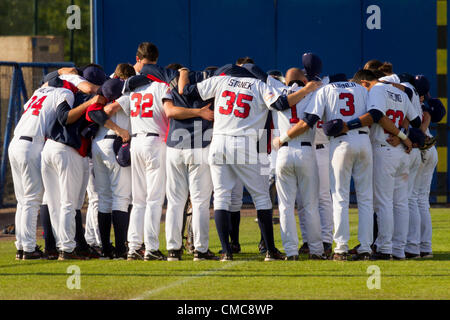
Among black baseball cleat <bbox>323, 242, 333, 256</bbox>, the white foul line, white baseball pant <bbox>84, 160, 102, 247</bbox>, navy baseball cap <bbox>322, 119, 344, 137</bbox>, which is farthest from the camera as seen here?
white baseball pant <bbox>84, 160, 102, 247</bbox>

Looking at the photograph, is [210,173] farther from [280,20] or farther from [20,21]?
[20,21]

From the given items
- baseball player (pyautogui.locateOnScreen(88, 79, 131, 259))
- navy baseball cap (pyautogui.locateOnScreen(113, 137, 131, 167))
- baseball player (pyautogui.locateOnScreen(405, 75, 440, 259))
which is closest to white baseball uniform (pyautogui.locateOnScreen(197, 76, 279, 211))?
navy baseball cap (pyautogui.locateOnScreen(113, 137, 131, 167))

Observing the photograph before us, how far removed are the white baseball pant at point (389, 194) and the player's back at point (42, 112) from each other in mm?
3597

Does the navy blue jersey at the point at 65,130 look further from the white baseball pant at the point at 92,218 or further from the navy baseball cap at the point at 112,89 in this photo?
the white baseball pant at the point at 92,218

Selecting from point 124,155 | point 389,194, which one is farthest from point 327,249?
point 124,155

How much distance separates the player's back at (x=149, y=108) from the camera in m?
9.30

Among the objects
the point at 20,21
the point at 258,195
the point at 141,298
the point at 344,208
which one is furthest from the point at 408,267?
the point at 20,21

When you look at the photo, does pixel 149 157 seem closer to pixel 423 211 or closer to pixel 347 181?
pixel 347 181

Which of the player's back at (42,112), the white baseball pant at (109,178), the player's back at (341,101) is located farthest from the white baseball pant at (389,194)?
the player's back at (42,112)

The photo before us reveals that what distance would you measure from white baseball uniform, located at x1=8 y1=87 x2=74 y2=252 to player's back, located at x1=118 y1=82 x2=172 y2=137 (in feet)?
2.72

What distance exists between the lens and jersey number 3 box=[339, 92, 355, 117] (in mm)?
9086

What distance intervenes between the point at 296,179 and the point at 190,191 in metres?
1.17

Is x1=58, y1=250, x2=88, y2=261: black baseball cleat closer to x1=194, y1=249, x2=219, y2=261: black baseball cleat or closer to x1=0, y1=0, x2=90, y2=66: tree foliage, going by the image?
x1=194, y1=249, x2=219, y2=261: black baseball cleat

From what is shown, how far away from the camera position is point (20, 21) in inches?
1809
